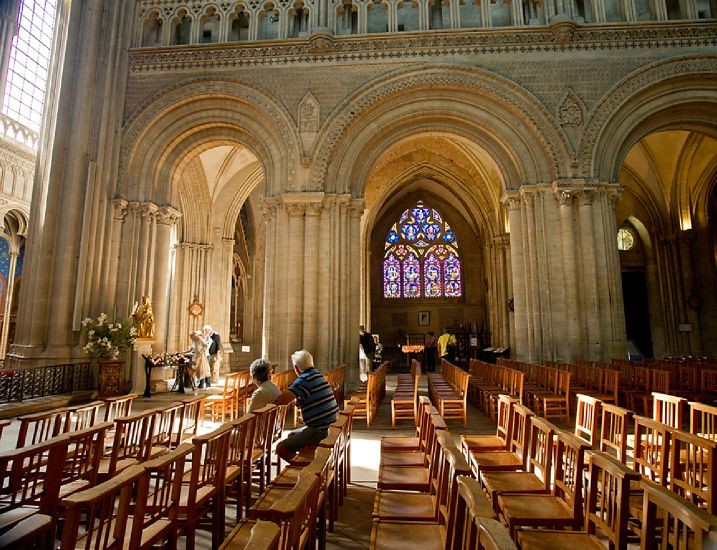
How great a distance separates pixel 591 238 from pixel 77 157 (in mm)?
13209

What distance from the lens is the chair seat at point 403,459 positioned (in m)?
3.81

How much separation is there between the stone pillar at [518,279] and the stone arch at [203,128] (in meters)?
6.20

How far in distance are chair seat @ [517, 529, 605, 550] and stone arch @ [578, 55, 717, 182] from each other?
10.7 meters

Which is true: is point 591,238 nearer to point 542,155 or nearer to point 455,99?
point 542,155

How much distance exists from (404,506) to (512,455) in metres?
1.49

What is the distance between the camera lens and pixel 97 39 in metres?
12.0

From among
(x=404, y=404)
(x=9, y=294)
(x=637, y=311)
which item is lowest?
(x=404, y=404)

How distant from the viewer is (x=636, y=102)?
11.4 metres

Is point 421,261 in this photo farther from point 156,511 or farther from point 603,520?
point 156,511

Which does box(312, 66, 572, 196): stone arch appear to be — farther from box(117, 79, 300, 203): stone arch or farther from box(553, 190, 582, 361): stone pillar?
box(117, 79, 300, 203): stone arch

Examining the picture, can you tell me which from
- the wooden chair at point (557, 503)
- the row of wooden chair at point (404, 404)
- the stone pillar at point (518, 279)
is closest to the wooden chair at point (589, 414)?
the wooden chair at point (557, 503)

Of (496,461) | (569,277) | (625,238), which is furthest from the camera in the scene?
(625,238)

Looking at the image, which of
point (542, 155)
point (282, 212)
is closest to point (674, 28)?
point (542, 155)

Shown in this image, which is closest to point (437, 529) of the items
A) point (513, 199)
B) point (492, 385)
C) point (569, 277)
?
point (492, 385)
